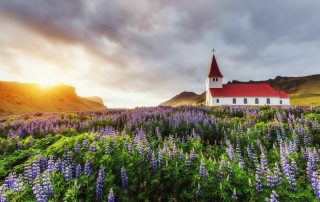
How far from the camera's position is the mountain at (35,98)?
103250 millimetres

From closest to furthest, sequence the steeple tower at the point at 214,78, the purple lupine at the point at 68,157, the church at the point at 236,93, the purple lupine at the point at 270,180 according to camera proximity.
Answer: the purple lupine at the point at 270,180 → the purple lupine at the point at 68,157 → the church at the point at 236,93 → the steeple tower at the point at 214,78

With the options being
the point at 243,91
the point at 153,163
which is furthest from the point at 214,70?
the point at 153,163

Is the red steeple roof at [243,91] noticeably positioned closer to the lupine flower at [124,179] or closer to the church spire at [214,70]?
the church spire at [214,70]

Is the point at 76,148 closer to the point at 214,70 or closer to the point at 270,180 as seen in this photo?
the point at 270,180

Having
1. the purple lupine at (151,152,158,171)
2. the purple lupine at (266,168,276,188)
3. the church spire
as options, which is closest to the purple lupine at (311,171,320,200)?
the purple lupine at (266,168,276,188)

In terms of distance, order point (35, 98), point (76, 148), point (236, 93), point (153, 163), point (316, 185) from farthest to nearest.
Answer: point (35, 98), point (236, 93), point (76, 148), point (153, 163), point (316, 185)

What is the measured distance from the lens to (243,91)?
8125cm

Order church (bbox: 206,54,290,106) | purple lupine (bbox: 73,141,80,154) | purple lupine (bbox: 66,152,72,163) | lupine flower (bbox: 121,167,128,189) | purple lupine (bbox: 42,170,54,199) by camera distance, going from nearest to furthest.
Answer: purple lupine (bbox: 42,170,54,199) < lupine flower (bbox: 121,167,128,189) < purple lupine (bbox: 66,152,72,163) < purple lupine (bbox: 73,141,80,154) < church (bbox: 206,54,290,106)

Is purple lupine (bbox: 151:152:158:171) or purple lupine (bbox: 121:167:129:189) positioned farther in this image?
purple lupine (bbox: 151:152:158:171)

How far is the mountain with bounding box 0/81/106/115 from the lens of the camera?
339ft

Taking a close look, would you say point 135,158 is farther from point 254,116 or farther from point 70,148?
point 254,116

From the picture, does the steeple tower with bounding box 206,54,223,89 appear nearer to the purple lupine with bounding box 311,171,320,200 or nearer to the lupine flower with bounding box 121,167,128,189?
the purple lupine with bounding box 311,171,320,200

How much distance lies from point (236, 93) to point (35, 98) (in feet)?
289

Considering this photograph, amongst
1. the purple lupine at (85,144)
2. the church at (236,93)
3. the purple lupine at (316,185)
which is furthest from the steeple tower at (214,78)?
the purple lupine at (316,185)
